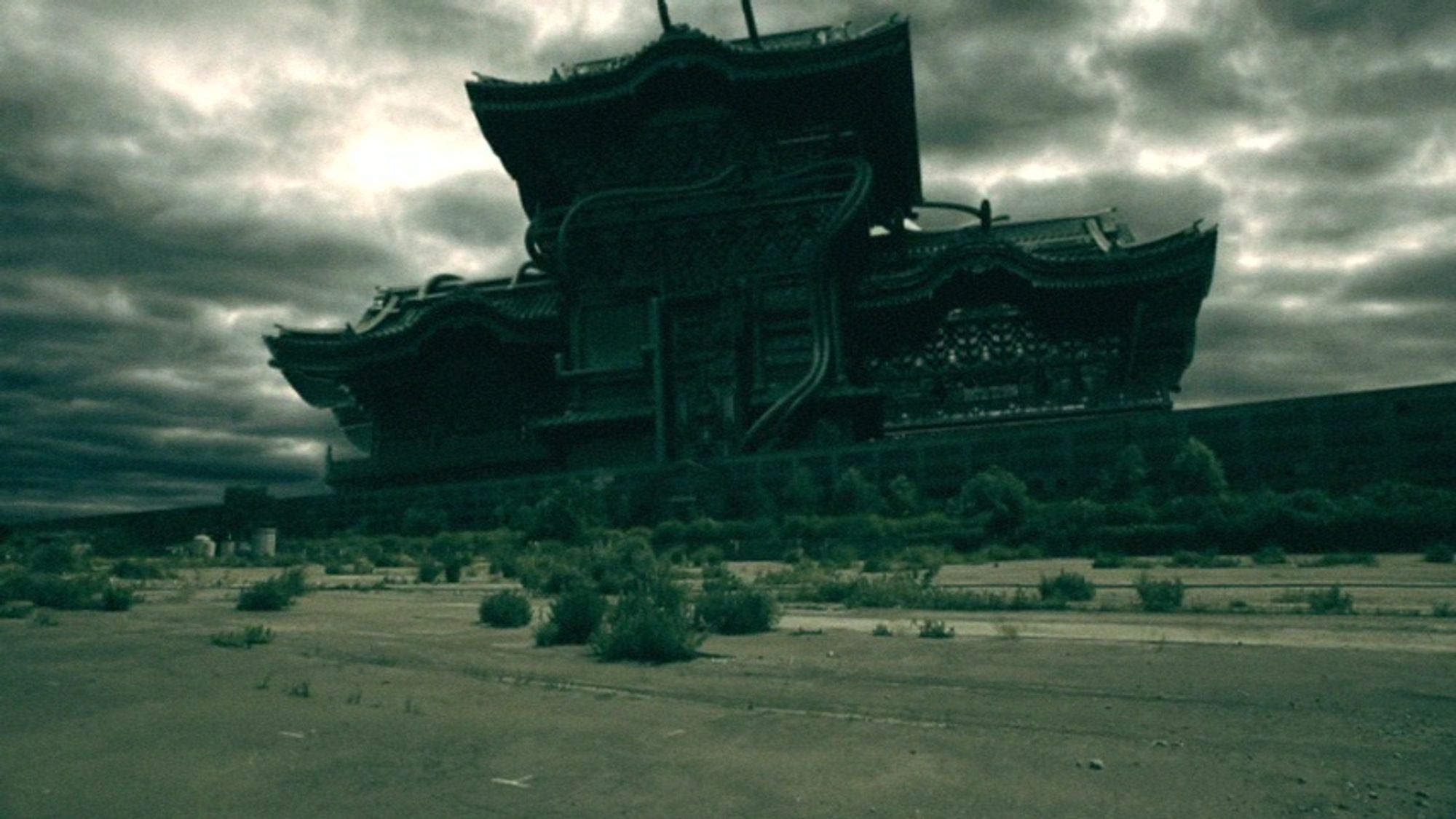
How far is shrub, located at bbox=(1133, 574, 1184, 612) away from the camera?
28.8ft

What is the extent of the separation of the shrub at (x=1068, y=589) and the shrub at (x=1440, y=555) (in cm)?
712

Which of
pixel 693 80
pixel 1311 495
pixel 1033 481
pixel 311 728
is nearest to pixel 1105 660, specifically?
pixel 311 728

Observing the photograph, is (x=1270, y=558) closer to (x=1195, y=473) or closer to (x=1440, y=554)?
(x=1440, y=554)

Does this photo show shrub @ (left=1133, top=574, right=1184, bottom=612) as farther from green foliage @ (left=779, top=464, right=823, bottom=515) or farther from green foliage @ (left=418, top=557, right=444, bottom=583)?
green foliage @ (left=779, top=464, right=823, bottom=515)

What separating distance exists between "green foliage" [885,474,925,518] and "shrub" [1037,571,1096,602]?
1306cm

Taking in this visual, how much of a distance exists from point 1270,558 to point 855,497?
11.1 metres

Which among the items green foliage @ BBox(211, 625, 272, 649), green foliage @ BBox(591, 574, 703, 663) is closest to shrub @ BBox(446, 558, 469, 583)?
green foliage @ BBox(211, 625, 272, 649)

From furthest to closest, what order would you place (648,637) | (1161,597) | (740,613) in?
(1161,597)
(740,613)
(648,637)

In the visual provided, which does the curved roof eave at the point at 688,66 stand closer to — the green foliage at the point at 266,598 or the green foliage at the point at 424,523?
the green foliage at the point at 424,523

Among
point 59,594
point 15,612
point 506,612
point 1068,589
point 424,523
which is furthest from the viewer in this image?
point 424,523

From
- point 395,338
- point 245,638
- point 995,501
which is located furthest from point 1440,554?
point 395,338

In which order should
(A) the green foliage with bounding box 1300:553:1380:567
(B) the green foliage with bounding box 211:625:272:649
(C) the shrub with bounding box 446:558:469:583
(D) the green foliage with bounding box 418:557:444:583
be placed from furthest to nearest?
(D) the green foliage with bounding box 418:557:444:583 → (C) the shrub with bounding box 446:558:469:583 → (A) the green foliage with bounding box 1300:553:1380:567 → (B) the green foliage with bounding box 211:625:272:649

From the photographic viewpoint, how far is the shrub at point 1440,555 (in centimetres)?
1373

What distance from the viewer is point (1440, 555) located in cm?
1381
